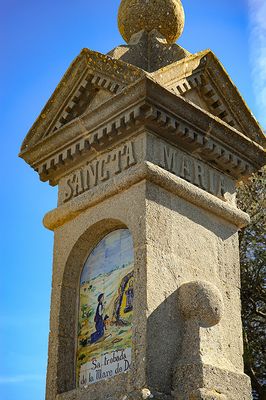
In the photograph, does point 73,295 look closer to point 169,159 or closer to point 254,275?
point 169,159

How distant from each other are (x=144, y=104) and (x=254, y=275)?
24.9 ft

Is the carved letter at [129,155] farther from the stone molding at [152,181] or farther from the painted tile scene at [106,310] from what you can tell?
the painted tile scene at [106,310]

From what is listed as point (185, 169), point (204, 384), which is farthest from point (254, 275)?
point (204, 384)

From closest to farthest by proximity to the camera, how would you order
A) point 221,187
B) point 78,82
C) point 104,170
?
point 104,170 → point 221,187 → point 78,82

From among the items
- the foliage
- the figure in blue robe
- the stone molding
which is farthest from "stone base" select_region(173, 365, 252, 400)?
the foliage

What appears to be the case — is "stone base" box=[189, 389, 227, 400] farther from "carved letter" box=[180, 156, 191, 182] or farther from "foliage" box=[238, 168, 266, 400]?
"foliage" box=[238, 168, 266, 400]

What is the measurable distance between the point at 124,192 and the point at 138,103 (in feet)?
2.97

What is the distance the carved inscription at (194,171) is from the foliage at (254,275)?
222 inches

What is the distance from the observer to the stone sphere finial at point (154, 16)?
8.68 metres

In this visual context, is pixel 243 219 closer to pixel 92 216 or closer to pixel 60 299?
pixel 92 216

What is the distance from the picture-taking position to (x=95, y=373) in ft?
23.1

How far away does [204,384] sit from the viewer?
6.24 meters

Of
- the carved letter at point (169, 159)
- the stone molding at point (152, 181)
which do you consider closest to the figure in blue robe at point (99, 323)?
the stone molding at point (152, 181)

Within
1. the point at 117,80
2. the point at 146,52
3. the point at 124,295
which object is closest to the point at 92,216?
the point at 124,295
